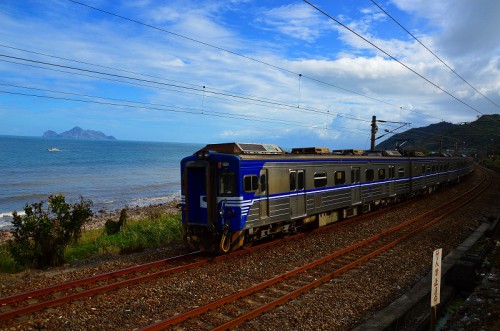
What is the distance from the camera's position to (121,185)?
178 feet

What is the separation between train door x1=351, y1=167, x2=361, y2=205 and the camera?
1767 cm

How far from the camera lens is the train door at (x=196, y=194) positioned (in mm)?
11828

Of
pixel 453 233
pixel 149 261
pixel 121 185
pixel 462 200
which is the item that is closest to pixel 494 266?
pixel 453 233

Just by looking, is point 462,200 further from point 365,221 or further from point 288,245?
point 288,245

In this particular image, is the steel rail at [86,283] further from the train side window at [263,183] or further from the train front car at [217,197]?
the train side window at [263,183]

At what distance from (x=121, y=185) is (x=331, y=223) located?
1685 inches

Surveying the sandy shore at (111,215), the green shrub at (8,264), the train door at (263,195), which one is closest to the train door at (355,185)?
the train door at (263,195)

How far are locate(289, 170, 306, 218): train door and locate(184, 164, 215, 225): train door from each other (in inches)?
121

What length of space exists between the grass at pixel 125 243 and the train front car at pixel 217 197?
8.22 ft

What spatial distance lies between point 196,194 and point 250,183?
178 cm

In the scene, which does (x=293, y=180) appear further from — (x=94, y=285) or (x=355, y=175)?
(x=94, y=285)

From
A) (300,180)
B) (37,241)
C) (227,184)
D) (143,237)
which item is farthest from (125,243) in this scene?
(300,180)

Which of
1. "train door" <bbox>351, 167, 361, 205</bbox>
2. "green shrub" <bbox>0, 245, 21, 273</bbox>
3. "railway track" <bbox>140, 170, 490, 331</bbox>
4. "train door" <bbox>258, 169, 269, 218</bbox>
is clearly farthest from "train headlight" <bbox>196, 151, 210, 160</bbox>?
"train door" <bbox>351, 167, 361, 205</bbox>

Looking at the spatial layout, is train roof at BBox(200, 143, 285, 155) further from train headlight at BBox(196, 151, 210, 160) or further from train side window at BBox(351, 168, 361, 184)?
train side window at BBox(351, 168, 361, 184)
